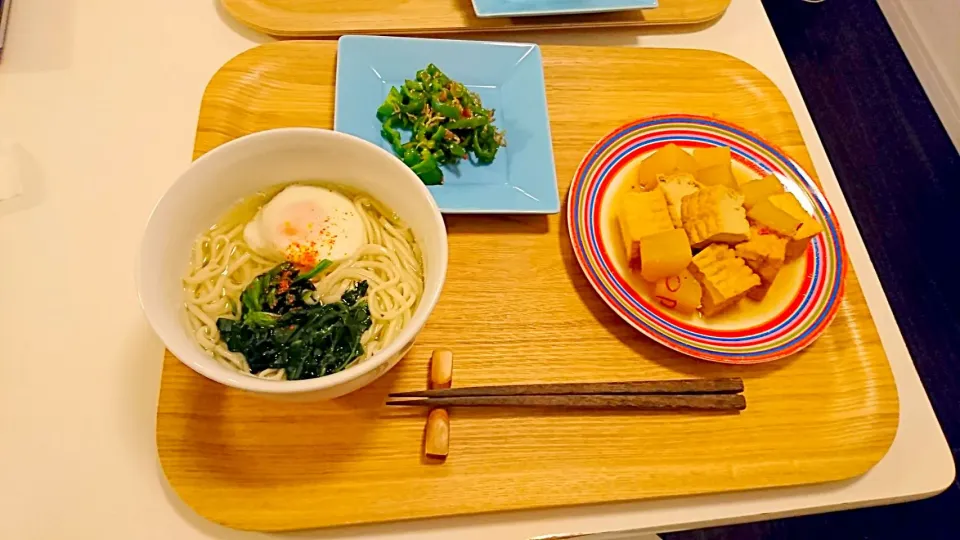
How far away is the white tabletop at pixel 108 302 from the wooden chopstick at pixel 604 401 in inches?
4.8

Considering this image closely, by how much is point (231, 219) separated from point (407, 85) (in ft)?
1.26

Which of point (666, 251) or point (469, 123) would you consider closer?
point (666, 251)

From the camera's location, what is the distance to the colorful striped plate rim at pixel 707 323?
1.01 m

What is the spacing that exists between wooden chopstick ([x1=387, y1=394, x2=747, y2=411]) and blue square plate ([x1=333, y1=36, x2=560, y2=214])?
0.29m

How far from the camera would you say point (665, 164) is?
1133 mm

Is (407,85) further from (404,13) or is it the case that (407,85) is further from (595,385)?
(595,385)

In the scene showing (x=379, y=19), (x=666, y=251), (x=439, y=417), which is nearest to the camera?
(x=439, y=417)

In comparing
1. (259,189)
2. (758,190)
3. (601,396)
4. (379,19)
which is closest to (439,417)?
(601,396)

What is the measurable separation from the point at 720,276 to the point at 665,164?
213 millimetres

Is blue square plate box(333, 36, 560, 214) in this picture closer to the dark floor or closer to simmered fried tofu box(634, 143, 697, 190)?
simmered fried tofu box(634, 143, 697, 190)

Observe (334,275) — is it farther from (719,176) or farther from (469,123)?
(719,176)

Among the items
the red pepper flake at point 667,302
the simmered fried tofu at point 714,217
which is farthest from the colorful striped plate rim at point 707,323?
the simmered fried tofu at point 714,217

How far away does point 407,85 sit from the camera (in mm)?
1143

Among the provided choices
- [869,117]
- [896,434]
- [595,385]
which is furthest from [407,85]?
[869,117]
